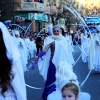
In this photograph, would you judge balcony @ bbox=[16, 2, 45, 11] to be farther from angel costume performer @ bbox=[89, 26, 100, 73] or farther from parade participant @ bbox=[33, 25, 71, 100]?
parade participant @ bbox=[33, 25, 71, 100]

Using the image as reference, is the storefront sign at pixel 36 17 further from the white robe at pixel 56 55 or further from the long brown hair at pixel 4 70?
the long brown hair at pixel 4 70

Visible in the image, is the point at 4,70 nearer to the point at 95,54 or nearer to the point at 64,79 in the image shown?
the point at 64,79

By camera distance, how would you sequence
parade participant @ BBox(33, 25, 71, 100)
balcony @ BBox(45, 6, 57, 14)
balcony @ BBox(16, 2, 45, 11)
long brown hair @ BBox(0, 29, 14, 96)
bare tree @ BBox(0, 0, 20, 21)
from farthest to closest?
balcony @ BBox(45, 6, 57, 14) → balcony @ BBox(16, 2, 45, 11) → bare tree @ BBox(0, 0, 20, 21) → parade participant @ BBox(33, 25, 71, 100) → long brown hair @ BBox(0, 29, 14, 96)

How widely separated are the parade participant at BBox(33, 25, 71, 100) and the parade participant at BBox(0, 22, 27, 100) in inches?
192

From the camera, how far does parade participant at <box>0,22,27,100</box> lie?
14.6 feet

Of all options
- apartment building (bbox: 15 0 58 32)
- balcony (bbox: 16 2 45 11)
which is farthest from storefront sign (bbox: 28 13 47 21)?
balcony (bbox: 16 2 45 11)

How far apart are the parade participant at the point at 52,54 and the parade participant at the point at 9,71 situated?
4876 millimetres

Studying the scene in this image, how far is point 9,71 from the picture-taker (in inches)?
175

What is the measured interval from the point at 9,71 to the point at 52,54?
17.9 feet

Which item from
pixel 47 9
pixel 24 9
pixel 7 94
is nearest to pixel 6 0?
pixel 24 9

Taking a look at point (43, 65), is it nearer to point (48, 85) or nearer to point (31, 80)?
point (48, 85)

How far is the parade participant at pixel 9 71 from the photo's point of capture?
444 centimetres

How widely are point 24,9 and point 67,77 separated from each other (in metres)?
51.0

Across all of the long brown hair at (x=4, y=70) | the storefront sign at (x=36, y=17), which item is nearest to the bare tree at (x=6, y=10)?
the storefront sign at (x=36, y=17)
